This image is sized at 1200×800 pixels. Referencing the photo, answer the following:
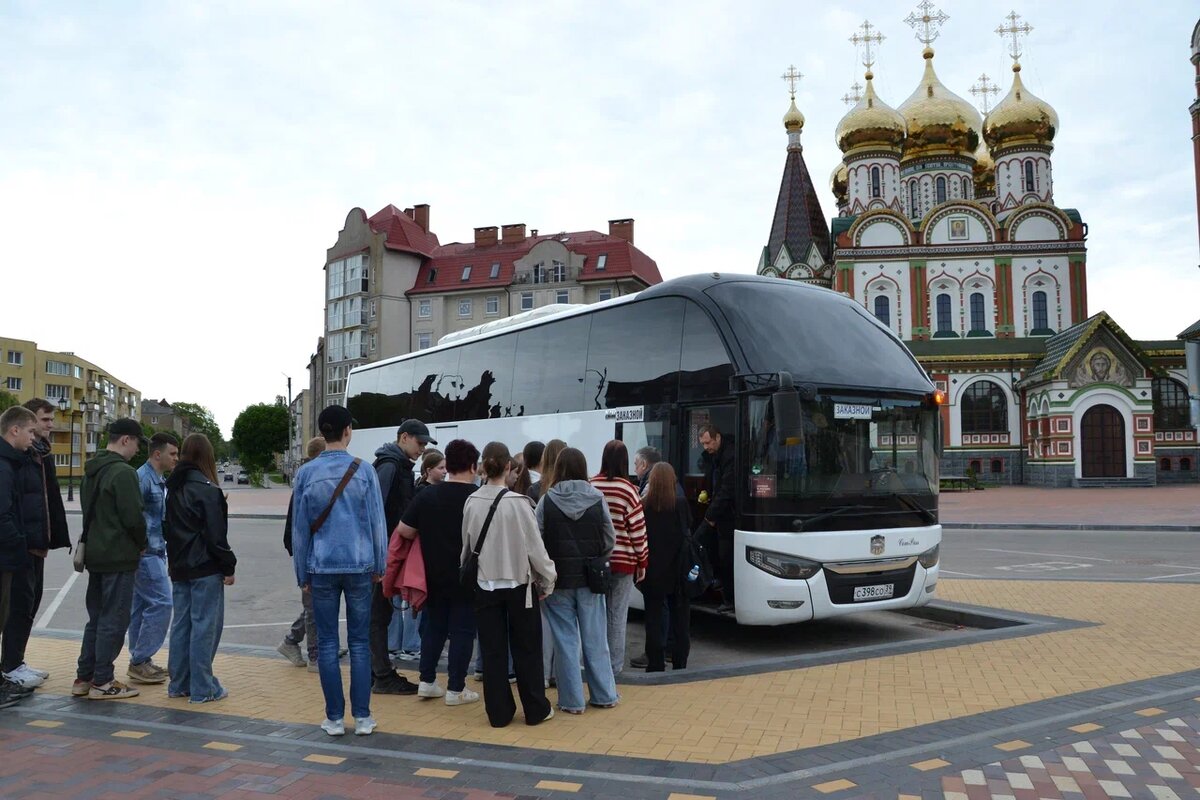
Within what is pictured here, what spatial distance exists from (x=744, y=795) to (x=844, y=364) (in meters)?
5.20

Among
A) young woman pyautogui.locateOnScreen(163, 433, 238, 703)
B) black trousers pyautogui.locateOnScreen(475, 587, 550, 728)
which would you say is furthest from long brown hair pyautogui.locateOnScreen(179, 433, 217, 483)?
black trousers pyautogui.locateOnScreen(475, 587, 550, 728)

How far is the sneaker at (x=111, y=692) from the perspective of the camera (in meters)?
6.70

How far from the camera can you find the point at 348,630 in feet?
19.2

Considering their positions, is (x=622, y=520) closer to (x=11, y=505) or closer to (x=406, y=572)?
(x=406, y=572)

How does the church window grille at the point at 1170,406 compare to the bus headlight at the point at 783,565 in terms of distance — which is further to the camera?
the church window grille at the point at 1170,406

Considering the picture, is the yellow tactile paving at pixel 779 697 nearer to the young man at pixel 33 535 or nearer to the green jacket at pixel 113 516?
the young man at pixel 33 535

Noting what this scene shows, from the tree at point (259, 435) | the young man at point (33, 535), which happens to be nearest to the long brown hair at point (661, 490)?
the young man at point (33, 535)

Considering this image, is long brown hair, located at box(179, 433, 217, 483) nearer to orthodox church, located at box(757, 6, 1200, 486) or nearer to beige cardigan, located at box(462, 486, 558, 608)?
beige cardigan, located at box(462, 486, 558, 608)

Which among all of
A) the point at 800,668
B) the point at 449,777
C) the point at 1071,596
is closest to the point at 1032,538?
the point at 1071,596

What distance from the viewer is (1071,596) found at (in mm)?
11164

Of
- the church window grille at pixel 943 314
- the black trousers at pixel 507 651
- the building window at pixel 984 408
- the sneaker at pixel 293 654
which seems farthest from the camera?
the church window grille at pixel 943 314

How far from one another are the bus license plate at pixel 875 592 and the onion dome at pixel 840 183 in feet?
199

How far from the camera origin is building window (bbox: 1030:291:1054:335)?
5284 centimetres

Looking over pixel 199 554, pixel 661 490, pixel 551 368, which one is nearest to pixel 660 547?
pixel 661 490
